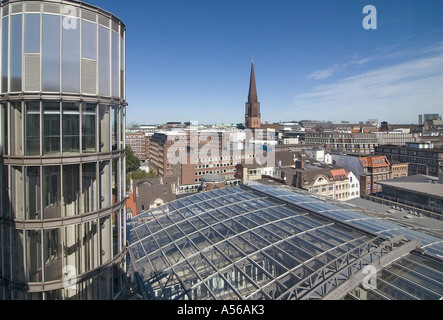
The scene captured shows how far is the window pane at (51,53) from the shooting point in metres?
5.82

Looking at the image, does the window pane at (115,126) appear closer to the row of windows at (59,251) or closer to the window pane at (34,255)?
the row of windows at (59,251)

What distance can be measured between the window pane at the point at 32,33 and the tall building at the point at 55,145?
0.06 feet

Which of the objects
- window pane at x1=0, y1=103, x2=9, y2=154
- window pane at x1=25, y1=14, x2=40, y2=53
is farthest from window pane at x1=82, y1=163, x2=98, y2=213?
window pane at x1=25, y1=14, x2=40, y2=53

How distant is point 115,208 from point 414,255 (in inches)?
393

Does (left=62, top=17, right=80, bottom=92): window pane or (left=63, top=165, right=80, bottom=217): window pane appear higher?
(left=62, top=17, right=80, bottom=92): window pane

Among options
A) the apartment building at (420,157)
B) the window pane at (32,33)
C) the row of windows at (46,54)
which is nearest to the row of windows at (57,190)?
the row of windows at (46,54)

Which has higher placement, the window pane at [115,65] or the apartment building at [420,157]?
the window pane at [115,65]

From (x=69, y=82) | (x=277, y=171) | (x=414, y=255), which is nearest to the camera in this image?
(x=69, y=82)

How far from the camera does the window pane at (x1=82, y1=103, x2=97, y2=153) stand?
637 centimetres

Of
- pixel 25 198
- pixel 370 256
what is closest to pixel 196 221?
pixel 370 256

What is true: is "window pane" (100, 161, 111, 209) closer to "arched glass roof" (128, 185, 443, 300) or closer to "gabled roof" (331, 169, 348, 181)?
"arched glass roof" (128, 185, 443, 300)

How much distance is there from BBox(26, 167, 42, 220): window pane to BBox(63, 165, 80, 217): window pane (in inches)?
19.8

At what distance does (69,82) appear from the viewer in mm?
6035
